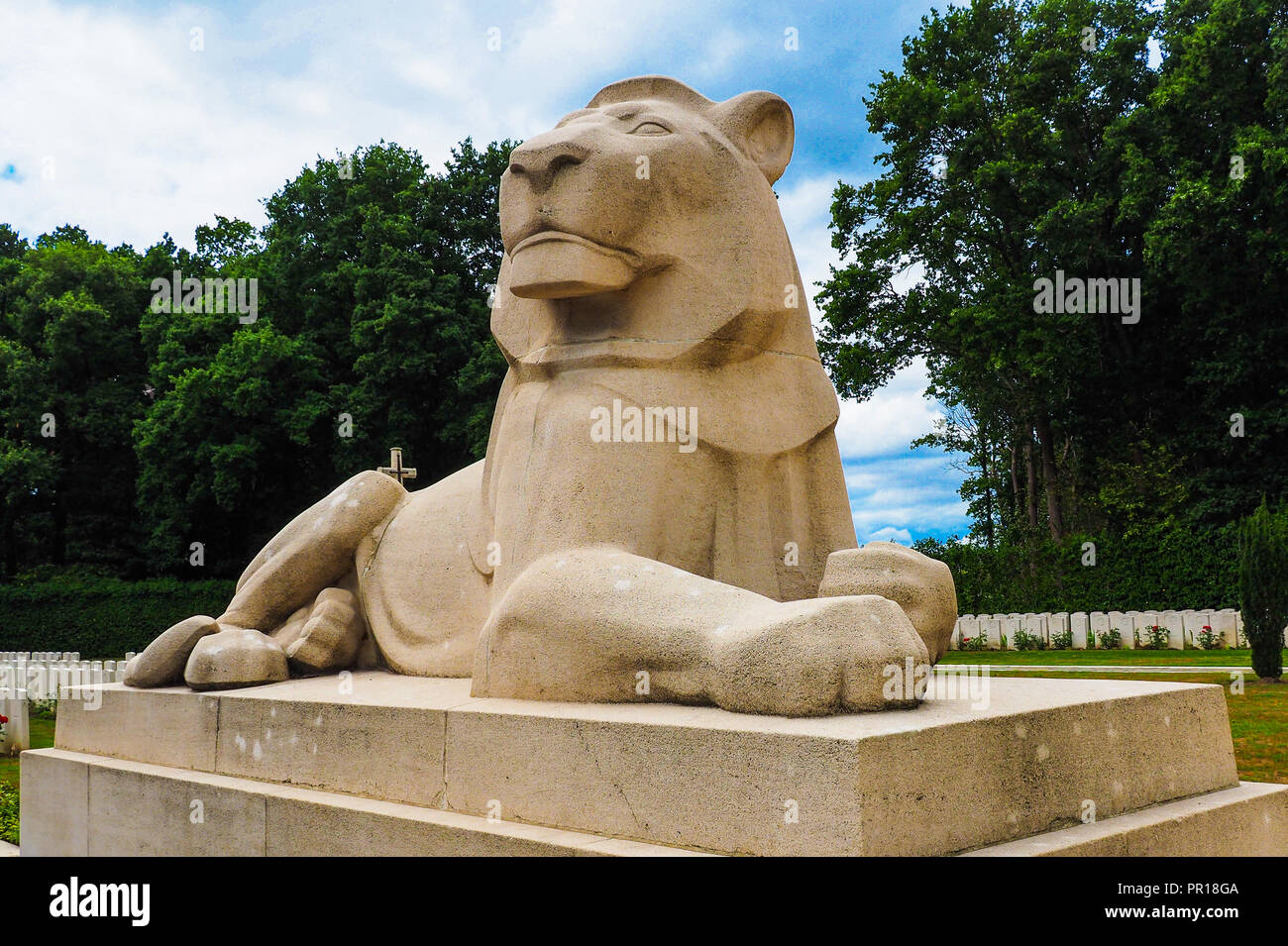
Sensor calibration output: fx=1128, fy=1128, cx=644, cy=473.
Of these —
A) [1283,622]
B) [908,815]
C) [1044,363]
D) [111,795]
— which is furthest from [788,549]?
[1044,363]

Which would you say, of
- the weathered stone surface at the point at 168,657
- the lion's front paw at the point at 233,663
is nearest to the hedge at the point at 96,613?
the weathered stone surface at the point at 168,657

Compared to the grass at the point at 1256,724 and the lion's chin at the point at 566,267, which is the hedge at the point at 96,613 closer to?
the grass at the point at 1256,724

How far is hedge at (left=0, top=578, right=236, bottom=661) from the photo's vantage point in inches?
994

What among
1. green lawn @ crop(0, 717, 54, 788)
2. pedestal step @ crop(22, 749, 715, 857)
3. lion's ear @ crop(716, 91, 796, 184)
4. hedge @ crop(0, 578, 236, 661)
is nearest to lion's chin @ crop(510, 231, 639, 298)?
lion's ear @ crop(716, 91, 796, 184)

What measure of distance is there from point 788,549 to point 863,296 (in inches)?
931

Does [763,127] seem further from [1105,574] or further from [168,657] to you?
[1105,574]

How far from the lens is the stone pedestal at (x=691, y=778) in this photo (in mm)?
2465

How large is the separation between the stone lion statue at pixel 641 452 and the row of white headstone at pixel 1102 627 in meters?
17.2

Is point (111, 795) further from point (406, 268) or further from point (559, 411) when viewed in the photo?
point (406, 268)

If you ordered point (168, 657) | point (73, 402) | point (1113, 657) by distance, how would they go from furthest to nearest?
point (73, 402) → point (1113, 657) → point (168, 657)

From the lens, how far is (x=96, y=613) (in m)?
25.7

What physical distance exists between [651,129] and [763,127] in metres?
0.49

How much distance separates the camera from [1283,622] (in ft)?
51.5

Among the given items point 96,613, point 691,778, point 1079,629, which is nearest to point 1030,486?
point 1079,629
